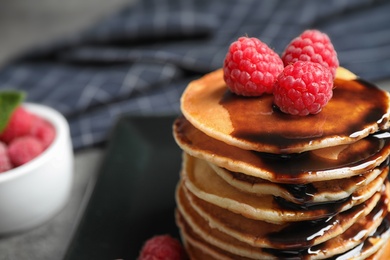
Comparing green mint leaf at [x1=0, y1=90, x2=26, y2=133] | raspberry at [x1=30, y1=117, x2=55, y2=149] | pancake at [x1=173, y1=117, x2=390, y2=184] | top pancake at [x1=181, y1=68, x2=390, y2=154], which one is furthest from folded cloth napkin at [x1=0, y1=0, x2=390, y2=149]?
pancake at [x1=173, y1=117, x2=390, y2=184]

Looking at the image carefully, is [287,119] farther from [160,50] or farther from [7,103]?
[160,50]

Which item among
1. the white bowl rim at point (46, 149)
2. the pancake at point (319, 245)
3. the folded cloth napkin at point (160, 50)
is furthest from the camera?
the folded cloth napkin at point (160, 50)

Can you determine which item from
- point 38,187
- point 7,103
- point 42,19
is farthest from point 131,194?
point 42,19

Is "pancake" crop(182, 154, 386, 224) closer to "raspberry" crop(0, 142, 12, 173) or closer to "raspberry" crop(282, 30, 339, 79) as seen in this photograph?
"raspberry" crop(282, 30, 339, 79)

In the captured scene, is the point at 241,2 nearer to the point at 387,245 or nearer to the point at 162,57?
the point at 162,57

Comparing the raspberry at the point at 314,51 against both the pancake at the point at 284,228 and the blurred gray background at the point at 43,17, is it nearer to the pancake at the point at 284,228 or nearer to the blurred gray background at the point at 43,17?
the pancake at the point at 284,228

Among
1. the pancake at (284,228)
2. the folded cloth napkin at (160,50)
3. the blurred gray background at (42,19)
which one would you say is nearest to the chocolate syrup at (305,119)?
the pancake at (284,228)

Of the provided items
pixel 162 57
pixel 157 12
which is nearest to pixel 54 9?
pixel 157 12
